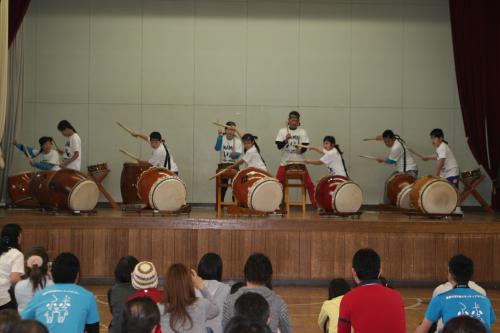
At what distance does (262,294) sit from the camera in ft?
13.4

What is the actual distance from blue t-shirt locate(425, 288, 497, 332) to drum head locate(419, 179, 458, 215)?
585 centimetres

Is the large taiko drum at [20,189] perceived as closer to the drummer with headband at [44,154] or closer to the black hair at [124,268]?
the drummer with headband at [44,154]

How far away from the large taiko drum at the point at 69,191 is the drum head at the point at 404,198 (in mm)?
4064

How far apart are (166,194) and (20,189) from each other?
8.15 feet

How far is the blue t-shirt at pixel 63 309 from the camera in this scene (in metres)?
3.89

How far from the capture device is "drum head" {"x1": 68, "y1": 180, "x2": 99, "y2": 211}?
9828 mm


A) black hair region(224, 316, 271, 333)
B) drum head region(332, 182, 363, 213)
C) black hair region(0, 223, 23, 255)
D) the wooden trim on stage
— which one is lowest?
the wooden trim on stage

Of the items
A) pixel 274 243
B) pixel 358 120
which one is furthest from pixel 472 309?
pixel 358 120

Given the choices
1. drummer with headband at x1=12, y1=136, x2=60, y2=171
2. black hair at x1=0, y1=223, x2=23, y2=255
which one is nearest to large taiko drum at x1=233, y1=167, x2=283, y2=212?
drummer with headband at x1=12, y1=136, x2=60, y2=171

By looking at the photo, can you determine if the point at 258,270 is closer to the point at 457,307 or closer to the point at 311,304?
the point at 457,307

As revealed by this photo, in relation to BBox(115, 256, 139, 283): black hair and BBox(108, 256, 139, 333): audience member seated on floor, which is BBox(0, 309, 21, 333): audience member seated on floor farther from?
BBox(115, 256, 139, 283): black hair

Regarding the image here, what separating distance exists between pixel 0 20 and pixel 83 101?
422 cm

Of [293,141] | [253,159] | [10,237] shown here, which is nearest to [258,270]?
[10,237]

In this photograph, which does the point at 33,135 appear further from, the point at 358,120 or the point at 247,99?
the point at 358,120
